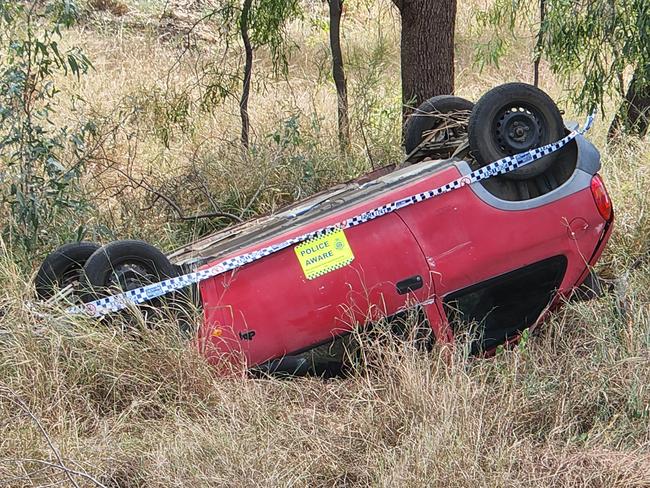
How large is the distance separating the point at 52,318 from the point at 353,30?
11273 millimetres

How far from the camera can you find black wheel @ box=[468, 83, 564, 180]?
4.77 m

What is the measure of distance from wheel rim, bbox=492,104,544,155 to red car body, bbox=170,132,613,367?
0.81 ft

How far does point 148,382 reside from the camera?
4.40 meters

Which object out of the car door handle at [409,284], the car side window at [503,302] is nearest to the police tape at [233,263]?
the car door handle at [409,284]

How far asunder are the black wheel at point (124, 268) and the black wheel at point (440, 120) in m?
2.00

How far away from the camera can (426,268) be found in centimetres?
456

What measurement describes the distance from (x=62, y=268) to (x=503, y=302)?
244 cm

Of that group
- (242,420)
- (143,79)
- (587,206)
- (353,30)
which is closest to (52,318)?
(242,420)

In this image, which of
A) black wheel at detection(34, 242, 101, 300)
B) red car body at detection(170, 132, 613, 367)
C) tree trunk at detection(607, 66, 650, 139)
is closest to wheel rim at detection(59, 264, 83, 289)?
black wheel at detection(34, 242, 101, 300)

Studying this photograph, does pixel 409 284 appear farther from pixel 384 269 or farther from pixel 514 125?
pixel 514 125

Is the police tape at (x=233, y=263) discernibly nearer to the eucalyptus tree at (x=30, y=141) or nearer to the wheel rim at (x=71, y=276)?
the wheel rim at (x=71, y=276)

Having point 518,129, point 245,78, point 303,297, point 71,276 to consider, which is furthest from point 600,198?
point 245,78

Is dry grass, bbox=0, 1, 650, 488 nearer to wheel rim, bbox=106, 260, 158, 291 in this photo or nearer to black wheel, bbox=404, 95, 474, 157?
wheel rim, bbox=106, 260, 158, 291

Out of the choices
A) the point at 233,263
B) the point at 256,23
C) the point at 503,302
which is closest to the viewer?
the point at 233,263
